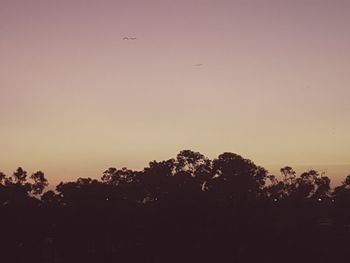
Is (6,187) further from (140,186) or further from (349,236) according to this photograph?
(349,236)

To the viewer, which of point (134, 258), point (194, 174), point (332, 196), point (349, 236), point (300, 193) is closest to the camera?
point (134, 258)

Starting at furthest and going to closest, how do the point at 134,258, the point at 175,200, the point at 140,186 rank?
the point at 140,186 → the point at 175,200 → the point at 134,258

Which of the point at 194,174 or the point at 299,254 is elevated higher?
the point at 194,174

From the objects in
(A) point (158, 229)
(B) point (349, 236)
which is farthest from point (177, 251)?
(B) point (349, 236)

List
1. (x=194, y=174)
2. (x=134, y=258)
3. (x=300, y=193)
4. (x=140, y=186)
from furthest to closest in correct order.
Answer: (x=300, y=193) < (x=194, y=174) < (x=140, y=186) < (x=134, y=258)

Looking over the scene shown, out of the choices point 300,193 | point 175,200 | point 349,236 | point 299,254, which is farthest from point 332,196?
point 175,200

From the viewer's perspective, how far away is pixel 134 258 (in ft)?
143

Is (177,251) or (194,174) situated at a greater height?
(194,174)

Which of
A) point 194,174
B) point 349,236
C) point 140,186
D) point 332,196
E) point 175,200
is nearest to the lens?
point 175,200

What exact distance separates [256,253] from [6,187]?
24.4 m

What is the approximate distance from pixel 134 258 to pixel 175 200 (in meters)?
6.58

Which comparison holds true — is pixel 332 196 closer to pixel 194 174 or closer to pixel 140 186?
pixel 194 174

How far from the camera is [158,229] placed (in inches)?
1784

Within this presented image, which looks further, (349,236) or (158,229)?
(349,236)
